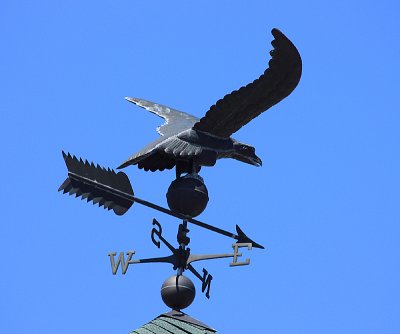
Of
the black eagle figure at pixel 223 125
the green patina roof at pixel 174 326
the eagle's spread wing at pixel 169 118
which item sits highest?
the eagle's spread wing at pixel 169 118

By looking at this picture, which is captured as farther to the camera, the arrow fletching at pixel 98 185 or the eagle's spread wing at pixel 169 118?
the eagle's spread wing at pixel 169 118

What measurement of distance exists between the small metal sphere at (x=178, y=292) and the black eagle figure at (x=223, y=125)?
744 millimetres

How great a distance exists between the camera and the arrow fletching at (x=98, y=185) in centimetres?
721

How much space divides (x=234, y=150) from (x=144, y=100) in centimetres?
114

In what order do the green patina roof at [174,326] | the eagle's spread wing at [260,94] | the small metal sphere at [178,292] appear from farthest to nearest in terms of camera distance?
the small metal sphere at [178,292]
the green patina roof at [174,326]
the eagle's spread wing at [260,94]

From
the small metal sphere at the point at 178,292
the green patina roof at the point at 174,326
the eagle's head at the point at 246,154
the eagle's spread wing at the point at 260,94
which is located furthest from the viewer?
the eagle's head at the point at 246,154

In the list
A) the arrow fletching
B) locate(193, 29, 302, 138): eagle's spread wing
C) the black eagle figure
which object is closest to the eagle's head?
the black eagle figure

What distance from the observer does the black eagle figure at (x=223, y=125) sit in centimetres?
672

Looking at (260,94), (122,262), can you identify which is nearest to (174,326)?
(122,262)

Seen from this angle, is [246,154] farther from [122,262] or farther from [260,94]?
[122,262]

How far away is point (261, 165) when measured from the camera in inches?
302

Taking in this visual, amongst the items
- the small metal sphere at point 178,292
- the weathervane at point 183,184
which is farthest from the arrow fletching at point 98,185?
the small metal sphere at point 178,292

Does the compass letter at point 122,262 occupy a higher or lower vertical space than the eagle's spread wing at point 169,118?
lower

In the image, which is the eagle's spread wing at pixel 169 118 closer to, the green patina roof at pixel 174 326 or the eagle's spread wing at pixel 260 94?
the eagle's spread wing at pixel 260 94
